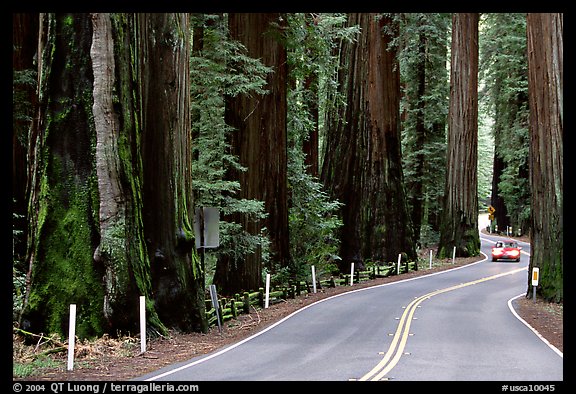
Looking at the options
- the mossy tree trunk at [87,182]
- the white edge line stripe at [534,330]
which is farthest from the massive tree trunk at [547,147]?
the mossy tree trunk at [87,182]

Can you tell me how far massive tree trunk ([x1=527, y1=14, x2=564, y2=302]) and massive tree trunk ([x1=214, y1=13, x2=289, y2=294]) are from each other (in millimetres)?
8070

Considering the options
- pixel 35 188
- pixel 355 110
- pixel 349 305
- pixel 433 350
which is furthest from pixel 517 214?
pixel 35 188

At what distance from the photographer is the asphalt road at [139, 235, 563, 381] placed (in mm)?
10547

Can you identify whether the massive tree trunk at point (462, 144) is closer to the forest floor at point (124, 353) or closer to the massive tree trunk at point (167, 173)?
the forest floor at point (124, 353)

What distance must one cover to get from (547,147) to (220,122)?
10.0 meters

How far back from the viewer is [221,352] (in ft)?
42.3

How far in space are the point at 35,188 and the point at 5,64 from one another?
4.07m

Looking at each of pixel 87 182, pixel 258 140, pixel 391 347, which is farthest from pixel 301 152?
pixel 87 182

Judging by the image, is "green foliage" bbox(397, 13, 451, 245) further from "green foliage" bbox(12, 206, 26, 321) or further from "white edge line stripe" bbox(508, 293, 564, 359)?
"green foliage" bbox(12, 206, 26, 321)

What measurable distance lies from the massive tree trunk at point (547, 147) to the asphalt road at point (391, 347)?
203 centimetres

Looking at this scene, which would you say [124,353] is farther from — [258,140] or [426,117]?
[426,117]

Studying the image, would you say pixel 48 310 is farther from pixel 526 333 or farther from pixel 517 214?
pixel 517 214

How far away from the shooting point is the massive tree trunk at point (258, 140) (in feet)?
68.5

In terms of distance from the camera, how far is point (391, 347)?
13406 mm
